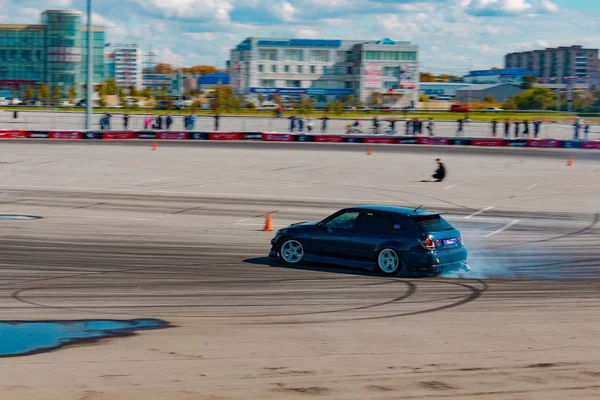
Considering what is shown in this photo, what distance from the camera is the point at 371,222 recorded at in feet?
50.7

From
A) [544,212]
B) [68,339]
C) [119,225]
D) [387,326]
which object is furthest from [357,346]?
[544,212]

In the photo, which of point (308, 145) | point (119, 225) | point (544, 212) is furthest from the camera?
point (308, 145)

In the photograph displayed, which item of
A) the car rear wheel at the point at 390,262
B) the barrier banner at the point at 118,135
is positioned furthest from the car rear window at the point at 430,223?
the barrier banner at the point at 118,135

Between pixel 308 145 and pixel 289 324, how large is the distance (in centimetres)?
4760

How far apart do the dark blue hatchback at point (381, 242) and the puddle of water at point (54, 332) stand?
5.17m

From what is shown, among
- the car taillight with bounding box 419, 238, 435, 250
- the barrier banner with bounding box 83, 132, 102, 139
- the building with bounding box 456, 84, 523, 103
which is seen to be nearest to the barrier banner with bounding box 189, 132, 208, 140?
the barrier banner with bounding box 83, 132, 102, 139

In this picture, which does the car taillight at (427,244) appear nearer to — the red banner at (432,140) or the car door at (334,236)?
the car door at (334,236)

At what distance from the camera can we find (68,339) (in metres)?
10.1

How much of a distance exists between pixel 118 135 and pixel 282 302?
50349 millimetres

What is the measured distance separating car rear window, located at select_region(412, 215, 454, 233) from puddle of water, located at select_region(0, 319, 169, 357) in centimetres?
577

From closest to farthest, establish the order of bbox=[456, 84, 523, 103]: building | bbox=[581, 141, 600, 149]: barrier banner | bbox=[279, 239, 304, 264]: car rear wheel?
bbox=[279, 239, 304, 264]: car rear wheel → bbox=[581, 141, 600, 149]: barrier banner → bbox=[456, 84, 523, 103]: building

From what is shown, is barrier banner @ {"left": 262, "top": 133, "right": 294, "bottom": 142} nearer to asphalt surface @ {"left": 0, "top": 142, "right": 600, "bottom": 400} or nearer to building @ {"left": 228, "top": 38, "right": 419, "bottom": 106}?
asphalt surface @ {"left": 0, "top": 142, "right": 600, "bottom": 400}

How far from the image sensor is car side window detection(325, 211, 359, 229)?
15.7 metres

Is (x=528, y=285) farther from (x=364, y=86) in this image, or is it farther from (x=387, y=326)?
(x=364, y=86)
